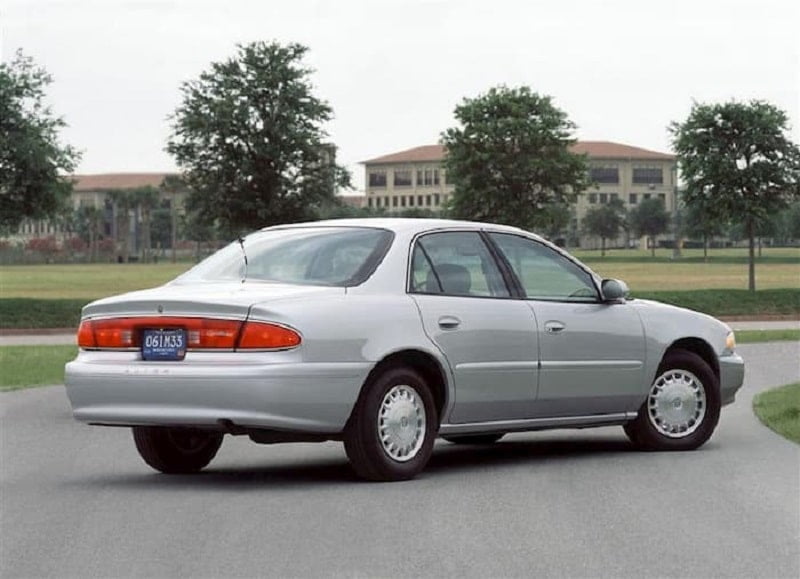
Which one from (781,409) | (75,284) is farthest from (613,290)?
(75,284)

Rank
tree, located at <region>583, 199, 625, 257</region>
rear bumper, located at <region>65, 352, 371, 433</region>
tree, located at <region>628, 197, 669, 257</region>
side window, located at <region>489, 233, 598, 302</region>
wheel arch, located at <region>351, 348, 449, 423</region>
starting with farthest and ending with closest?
1. tree, located at <region>583, 199, 625, 257</region>
2. tree, located at <region>628, 197, 669, 257</region>
3. side window, located at <region>489, 233, 598, 302</region>
4. wheel arch, located at <region>351, 348, 449, 423</region>
5. rear bumper, located at <region>65, 352, 371, 433</region>

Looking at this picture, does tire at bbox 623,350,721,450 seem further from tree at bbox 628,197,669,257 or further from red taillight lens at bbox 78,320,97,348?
tree at bbox 628,197,669,257

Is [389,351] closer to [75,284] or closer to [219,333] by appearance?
[219,333]

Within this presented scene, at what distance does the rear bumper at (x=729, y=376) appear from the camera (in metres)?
12.8

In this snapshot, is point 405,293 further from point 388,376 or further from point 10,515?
point 10,515

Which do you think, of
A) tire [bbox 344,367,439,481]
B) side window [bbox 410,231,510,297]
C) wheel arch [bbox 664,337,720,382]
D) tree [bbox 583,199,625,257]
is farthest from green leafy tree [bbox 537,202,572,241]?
tree [bbox 583,199,625,257]

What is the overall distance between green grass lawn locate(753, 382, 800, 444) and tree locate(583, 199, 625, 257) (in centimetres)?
16952

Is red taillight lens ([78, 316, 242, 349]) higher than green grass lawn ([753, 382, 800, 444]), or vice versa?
red taillight lens ([78, 316, 242, 349])

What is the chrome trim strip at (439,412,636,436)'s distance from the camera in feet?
36.3

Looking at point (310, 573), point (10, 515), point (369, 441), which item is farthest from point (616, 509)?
point (10, 515)

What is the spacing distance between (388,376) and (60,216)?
44.3 meters

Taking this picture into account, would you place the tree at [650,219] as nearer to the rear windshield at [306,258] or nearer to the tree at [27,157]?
the tree at [27,157]

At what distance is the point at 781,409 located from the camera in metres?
16.0

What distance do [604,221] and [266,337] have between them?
180 m
